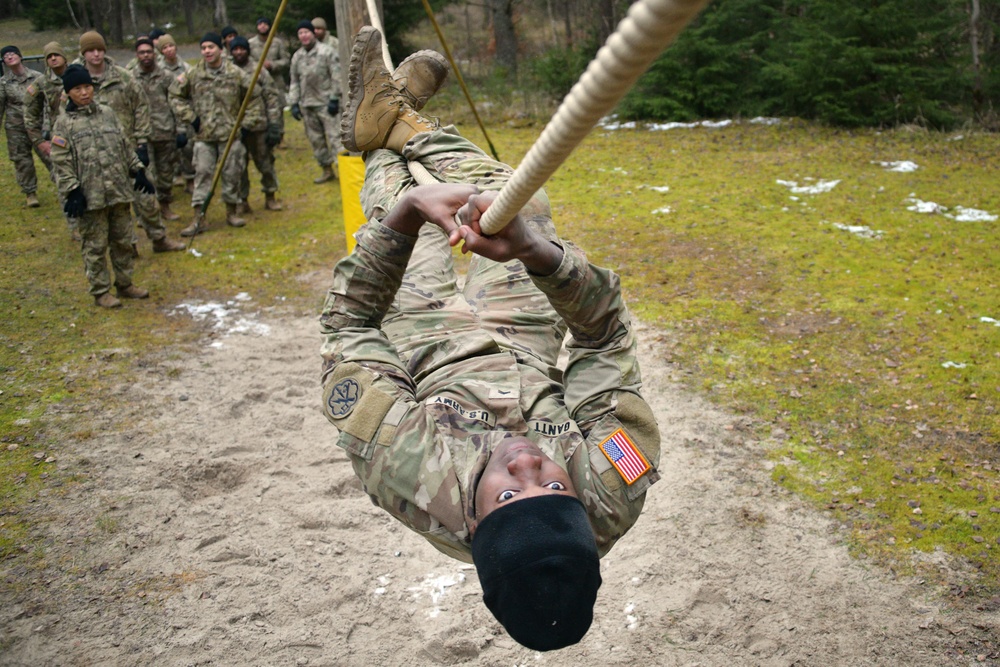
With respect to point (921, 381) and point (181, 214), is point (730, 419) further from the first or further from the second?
point (181, 214)

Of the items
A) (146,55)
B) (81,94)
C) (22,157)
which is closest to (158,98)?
(146,55)

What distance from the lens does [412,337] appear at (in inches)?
123

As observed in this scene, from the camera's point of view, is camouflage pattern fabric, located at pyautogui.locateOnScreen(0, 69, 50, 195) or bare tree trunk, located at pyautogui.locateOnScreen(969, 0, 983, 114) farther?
bare tree trunk, located at pyautogui.locateOnScreen(969, 0, 983, 114)

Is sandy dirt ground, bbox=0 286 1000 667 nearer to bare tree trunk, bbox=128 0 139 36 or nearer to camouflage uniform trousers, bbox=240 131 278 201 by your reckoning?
camouflage uniform trousers, bbox=240 131 278 201

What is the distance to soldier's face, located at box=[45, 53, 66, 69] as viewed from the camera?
7416mm

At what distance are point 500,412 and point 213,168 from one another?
6.54 metres

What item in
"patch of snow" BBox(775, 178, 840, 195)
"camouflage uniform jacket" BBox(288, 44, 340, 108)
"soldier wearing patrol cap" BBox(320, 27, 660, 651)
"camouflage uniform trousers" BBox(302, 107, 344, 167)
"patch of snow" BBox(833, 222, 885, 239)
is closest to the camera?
"soldier wearing patrol cap" BBox(320, 27, 660, 651)

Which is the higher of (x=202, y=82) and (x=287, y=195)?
(x=202, y=82)

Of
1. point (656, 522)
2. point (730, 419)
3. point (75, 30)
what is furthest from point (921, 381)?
point (75, 30)

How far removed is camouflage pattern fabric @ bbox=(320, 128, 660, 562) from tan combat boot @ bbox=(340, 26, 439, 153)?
0.87 metres

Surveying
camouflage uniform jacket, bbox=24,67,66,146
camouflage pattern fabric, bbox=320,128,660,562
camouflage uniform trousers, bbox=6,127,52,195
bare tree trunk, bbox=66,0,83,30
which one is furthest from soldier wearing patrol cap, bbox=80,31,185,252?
bare tree trunk, bbox=66,0,83,30

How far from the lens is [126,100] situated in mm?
7410

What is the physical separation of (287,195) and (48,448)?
18.8ft

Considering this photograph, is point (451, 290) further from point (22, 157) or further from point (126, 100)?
point (22, 157)
